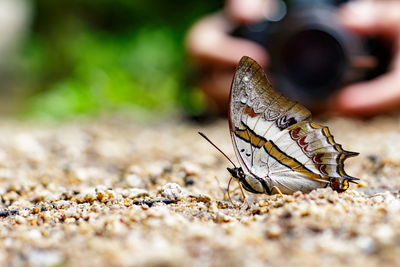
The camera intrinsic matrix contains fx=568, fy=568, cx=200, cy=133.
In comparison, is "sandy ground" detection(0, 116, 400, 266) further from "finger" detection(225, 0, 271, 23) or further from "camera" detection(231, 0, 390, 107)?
"finger" detection(225, 0, 271, 23)

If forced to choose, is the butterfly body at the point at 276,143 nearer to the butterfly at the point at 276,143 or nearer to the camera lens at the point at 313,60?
the butterfly at the point at 276,143

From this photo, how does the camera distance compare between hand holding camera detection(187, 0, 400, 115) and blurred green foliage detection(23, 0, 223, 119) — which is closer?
hand holding camera detection(187, 0, 400, 115)

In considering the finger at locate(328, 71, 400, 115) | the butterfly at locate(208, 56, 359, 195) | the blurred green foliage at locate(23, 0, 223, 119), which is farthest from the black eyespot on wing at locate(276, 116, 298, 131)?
the blurred green foliage at locate(23, 0, 223, 119)

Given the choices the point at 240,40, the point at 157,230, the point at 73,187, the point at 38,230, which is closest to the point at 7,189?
the point at 73,187

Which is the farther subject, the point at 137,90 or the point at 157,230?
the point at 137,90

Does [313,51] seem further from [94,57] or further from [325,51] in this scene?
[94,57]

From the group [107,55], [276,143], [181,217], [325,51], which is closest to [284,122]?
[276,143]

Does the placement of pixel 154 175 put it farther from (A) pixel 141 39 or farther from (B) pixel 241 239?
(A) pixel 141 39
